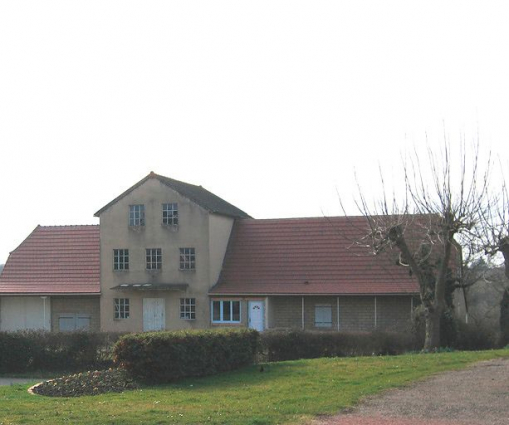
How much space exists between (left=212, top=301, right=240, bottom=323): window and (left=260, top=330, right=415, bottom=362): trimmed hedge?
38.5 ft

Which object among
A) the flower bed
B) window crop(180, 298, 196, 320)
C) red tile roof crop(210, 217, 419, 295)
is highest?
red tile roof crop(210, 217, 419, 295)

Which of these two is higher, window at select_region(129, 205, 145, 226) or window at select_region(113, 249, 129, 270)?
window at select_region(129, 205, 145, 226)

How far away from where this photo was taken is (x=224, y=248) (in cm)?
4259

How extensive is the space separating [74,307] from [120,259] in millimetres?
3791

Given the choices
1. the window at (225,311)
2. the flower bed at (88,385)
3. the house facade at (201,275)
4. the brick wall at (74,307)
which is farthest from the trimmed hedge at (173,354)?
the brick wall at (74,307)

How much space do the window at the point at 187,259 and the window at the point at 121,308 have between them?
3.58 meters

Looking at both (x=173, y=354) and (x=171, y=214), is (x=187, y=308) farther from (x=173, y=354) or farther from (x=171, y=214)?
(x=173, y=354)

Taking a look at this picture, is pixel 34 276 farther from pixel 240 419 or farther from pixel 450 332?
pixel 240 419

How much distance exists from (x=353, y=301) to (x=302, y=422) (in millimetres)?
24830

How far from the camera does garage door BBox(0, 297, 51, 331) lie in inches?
1681

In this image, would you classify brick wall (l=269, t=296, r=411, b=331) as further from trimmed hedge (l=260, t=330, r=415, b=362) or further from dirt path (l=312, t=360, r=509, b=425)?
dirt path (l=312, t=360, r=509, b=425)

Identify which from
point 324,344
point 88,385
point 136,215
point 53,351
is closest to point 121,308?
point 136,215

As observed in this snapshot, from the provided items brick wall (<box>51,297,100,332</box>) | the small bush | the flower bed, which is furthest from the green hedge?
the small bush

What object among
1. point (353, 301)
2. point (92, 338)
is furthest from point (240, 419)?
point (353, 301)
